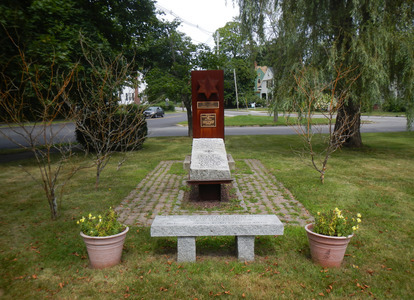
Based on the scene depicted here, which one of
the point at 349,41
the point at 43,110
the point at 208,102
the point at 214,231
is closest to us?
the point at 214,231

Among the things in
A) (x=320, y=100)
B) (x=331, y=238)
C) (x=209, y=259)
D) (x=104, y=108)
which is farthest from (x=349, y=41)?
(x=209, y=259)

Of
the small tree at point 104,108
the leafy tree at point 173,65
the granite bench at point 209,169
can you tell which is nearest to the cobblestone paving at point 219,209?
the granite bench at point 209,169

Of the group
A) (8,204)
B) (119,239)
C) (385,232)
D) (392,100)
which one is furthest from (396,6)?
(8,204)

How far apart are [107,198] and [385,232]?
225 inches

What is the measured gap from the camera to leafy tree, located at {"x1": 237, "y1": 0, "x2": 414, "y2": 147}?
35.2ft

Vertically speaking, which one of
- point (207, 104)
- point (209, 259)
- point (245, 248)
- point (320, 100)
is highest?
point (320, 100)

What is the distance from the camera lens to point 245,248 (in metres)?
4.44

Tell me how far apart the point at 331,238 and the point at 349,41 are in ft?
31.6

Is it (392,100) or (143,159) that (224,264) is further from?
(392,100)

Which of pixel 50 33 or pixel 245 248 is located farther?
pixel 50 33

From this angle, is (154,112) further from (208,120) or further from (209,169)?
(209,169)

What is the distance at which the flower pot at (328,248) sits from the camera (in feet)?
13.4

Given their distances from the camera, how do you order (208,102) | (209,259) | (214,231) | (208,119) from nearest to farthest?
(214,231) → (209,259) → (208,102) → (208,119)

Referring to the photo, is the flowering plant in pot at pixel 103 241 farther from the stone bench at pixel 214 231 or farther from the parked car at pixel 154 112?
the parked car at pixel 154 112
